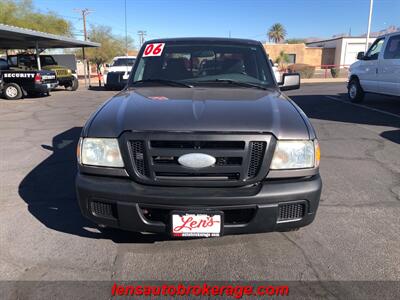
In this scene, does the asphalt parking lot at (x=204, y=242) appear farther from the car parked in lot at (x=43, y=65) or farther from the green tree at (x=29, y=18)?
the green tree at (x=29, y=18)

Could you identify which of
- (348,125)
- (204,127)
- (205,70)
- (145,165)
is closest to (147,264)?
(145,165)

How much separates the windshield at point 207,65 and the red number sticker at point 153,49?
4 centimetres

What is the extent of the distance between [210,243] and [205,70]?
1.88m

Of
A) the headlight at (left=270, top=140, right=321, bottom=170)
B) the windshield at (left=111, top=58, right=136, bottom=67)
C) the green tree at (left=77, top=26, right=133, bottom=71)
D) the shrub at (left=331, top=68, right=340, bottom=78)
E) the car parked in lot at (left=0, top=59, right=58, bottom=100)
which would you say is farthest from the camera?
the green tree at (left=77, top=26, right=133, bottom=71)

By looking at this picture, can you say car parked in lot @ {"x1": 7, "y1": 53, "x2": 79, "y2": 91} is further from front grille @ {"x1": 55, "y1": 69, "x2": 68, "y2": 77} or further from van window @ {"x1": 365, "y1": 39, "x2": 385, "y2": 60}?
van window @ {"x1": 365, "y1": 39, "x2": 385, "y2": 60}

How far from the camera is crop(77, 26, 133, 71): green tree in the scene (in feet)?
180

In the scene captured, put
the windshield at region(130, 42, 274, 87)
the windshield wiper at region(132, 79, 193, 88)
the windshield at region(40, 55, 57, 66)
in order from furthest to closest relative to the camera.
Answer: the windshield at region(40, 55, 57, 66)
the windshield at region(130, 42, 274, 87)
the windshield wiper at region(132, 79, 193, 88)

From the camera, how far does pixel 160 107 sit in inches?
116

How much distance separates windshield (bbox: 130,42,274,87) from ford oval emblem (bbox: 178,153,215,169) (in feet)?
5.10

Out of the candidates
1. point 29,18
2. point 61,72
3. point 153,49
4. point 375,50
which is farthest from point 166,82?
point 29,18

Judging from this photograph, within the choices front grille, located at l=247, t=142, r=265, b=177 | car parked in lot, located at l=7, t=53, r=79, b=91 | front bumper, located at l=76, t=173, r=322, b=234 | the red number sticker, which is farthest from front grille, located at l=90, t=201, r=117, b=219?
car parked in lot, located at l=7, t=53, r=79, b=91

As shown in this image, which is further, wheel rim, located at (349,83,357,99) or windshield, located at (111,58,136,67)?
windshield, located at (111,58,136,67)

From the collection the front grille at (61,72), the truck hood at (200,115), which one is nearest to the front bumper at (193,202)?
the truck hood at (200,115)

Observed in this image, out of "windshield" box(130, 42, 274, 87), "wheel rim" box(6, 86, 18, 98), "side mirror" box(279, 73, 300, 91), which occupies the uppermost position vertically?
"windshield" box(130, 42, 274, 87)
